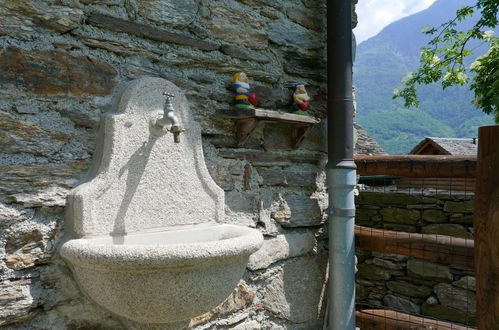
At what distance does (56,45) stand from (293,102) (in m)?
1.16

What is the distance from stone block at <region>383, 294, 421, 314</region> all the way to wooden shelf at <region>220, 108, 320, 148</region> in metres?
3.49

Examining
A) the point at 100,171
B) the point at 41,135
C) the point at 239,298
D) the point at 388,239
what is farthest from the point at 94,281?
the point at 388,239

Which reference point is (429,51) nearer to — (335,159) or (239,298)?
(335,159)

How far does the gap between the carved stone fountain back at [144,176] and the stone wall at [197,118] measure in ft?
0.25

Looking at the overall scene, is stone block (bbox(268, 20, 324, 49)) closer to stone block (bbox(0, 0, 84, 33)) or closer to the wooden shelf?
the wooden shelf

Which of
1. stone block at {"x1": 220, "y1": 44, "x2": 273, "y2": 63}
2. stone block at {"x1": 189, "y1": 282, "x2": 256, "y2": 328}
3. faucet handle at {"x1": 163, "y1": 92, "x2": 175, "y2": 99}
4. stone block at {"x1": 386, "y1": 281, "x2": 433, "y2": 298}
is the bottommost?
stone block at {"x1": 386, "y1": 281, "x2": 433, "y2": 298}

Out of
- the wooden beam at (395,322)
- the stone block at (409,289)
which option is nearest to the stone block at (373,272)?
the stone block at (409,289)

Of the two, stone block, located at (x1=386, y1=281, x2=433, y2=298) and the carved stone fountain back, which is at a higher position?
the carved stone fountain back

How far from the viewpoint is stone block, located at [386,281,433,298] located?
4602 mm

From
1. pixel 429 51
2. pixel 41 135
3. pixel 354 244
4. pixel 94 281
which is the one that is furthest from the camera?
pixel 429 51

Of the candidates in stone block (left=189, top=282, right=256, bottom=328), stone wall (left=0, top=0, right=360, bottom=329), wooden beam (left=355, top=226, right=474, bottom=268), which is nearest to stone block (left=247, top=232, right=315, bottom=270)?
stone wall (left=0, top=0, right=360, bottom=329)

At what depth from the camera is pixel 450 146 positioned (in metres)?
9.22

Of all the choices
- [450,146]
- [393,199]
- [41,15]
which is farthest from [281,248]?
[450,146]

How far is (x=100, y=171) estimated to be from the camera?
153 centimetres
